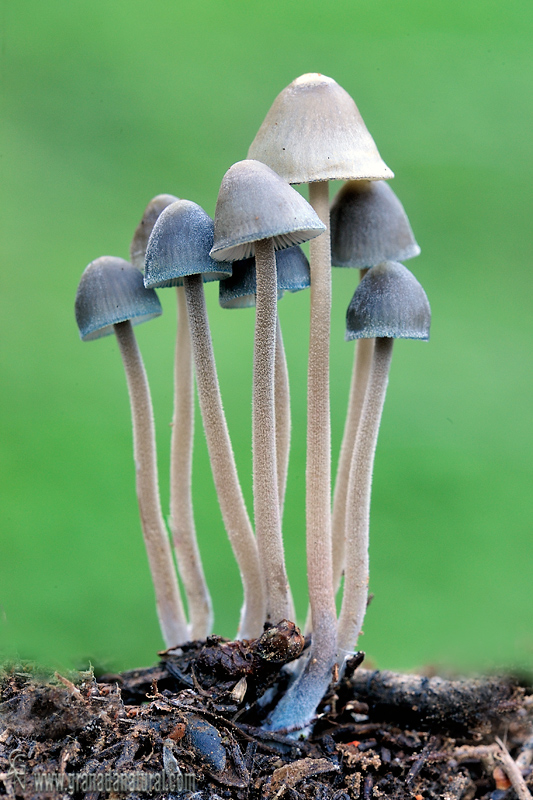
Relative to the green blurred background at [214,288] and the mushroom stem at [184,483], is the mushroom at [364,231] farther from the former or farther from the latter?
the green blurred background at [214,288]

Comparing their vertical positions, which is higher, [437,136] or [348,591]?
[437,136]

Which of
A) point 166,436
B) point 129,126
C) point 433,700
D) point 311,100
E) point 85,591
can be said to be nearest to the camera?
point 311,100

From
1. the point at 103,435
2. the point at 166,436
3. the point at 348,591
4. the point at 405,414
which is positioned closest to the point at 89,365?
the point at 103,435

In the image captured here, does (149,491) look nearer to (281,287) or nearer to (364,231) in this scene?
(281,287)

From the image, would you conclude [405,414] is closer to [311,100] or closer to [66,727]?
[311,100]

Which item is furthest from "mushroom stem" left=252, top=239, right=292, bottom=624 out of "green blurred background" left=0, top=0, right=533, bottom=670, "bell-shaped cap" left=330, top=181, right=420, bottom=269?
"green blurred background" left=0, top=0, right=533, bottom=670

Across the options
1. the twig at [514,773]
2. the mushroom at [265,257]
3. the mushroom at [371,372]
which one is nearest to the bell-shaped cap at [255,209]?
the mushroom at [265,257]
